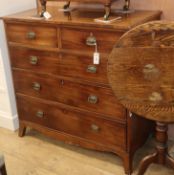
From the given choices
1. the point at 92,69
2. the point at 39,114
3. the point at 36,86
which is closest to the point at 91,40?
the point at 92,69

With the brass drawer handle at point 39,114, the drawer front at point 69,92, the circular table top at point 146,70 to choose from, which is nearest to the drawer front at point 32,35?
the drawer front at point 69,92

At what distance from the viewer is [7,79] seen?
9.19 ft

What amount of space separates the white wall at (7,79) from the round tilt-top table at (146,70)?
1319 millimetres

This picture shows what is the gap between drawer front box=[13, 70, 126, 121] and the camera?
7.02ft

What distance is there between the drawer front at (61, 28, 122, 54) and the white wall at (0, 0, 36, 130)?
78 centimetres

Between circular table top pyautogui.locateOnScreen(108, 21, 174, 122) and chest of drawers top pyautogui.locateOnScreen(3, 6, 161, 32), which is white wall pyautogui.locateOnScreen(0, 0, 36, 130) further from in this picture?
circular table top pyautogui.locateOnScreen(108, 21, 174, 122)

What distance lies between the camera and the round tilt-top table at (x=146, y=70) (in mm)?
1555

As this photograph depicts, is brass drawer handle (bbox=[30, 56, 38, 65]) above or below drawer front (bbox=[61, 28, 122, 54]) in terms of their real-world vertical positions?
below

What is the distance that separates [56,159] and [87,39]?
1.00 m

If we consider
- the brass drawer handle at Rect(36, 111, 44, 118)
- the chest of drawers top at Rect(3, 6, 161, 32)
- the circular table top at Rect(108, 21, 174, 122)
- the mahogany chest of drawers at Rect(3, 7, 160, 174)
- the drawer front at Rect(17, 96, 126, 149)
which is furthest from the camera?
the brass drawer handle at Rect(36, 111, 44, 118)

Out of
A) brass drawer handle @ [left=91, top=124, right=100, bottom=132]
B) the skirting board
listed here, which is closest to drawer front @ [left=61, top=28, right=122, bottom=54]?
brass drawer handle @ [left=91, top=124, right=100, bottom=132]

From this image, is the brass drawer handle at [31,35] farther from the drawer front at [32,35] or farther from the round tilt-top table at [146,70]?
the round tilt-top table at [146,70]

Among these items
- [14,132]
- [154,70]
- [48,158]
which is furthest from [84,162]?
[154,70]

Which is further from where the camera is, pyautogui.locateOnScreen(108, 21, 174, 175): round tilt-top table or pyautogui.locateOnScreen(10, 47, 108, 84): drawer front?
pyautogui.locateOnScreen(10, 47, 108, 84): drawer front
